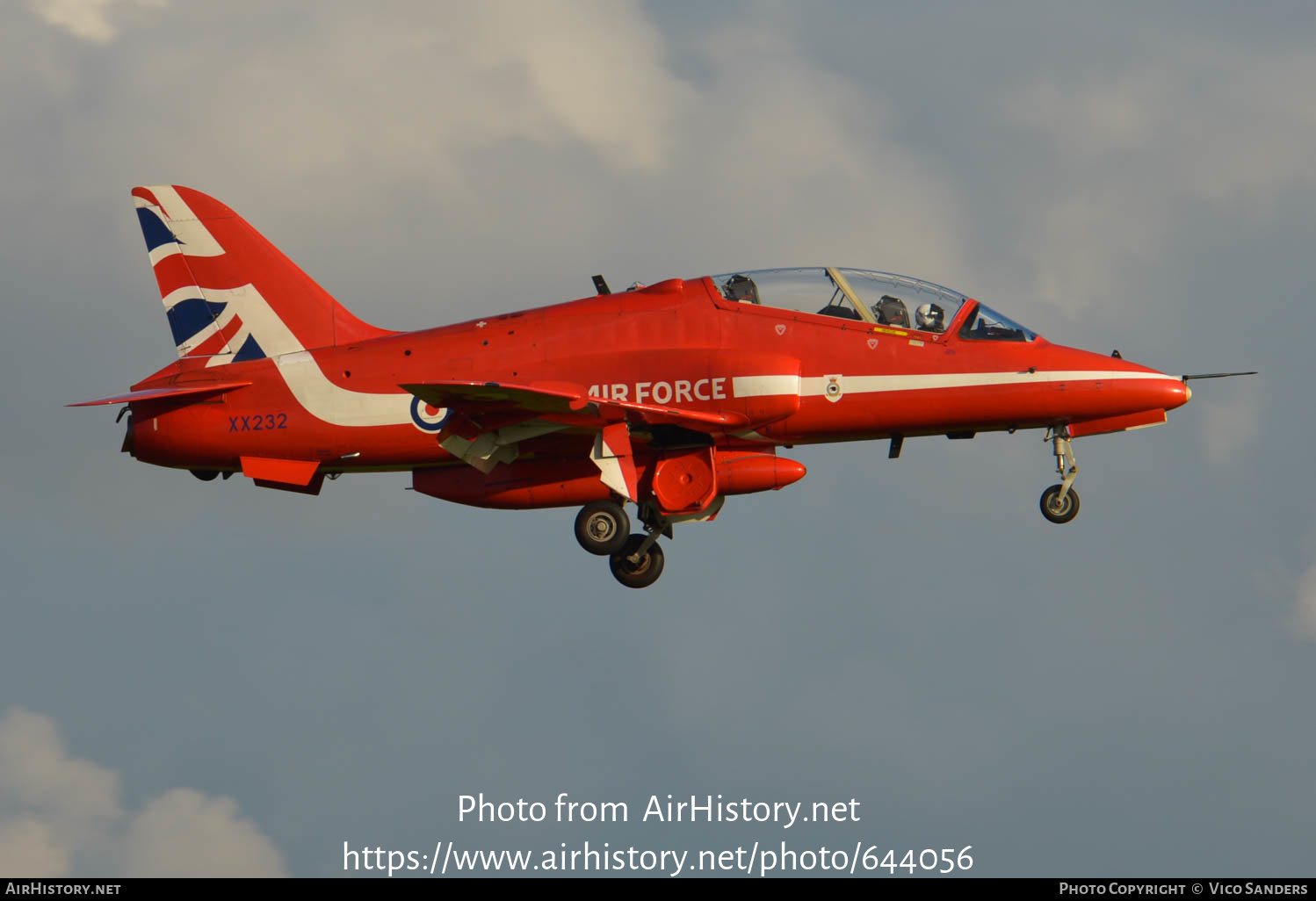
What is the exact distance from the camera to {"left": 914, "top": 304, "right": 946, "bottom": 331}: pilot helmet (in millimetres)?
24016

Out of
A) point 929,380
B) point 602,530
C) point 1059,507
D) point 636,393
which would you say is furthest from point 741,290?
Answer: point 1059,507

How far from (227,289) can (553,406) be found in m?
7.18

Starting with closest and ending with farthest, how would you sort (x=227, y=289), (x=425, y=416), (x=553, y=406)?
(x=553, y=406), (x=425, y=416), (x=227, y=289)

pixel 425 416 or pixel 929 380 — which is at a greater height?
pixel 929 380

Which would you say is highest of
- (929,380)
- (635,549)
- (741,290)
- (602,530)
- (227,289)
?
(227,289)

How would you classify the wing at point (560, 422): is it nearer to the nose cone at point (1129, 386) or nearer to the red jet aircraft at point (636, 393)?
the red jet aircraft at point (636, 393)

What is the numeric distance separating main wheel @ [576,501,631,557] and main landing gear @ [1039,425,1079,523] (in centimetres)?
676

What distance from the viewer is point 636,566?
24.9m

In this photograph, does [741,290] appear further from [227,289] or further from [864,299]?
[227,289]

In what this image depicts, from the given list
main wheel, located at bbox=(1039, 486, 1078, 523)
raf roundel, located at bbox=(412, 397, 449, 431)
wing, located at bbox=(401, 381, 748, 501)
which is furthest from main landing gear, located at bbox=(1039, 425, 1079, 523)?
raf roundel, located at bbox=(412, 397, 449, 431)

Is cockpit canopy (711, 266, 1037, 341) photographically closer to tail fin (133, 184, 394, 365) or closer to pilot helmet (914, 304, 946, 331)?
pilot helmet (914, 304, 946, 331)

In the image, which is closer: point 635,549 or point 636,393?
point 636,393

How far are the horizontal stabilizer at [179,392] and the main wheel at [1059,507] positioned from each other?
42.9 ft

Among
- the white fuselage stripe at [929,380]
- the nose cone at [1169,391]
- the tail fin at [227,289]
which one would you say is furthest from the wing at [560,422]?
the nose cone at [1169,391]
